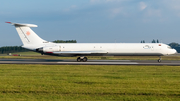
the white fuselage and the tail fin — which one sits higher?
the tail fin

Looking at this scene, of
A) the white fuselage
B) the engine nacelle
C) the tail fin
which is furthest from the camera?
the tail fin

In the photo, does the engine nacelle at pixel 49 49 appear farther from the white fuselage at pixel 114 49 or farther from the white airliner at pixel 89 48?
the white fuselage at pixel 114 49

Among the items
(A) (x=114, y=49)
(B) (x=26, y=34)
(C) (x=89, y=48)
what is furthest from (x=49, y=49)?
(A) (x=114, y=49)

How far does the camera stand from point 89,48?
3559cm

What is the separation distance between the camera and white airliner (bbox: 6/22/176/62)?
35.1m

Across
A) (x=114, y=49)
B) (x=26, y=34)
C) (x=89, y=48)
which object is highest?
(x=26, y=34)

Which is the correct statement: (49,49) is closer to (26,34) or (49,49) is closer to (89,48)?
(26,34)

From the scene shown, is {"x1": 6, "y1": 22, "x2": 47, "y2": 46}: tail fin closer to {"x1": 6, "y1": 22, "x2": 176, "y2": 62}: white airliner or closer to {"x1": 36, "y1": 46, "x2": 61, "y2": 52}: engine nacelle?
{"x1": 6, "y1": 22, "x2": 176, "y2": 62}: white airliner

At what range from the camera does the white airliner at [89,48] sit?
3506 centimetres

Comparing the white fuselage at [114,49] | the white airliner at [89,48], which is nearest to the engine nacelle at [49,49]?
the white airliner at [89,48]

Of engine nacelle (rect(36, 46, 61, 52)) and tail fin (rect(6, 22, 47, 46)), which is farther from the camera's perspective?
tail fin (rect(6, 22, 47, 46))

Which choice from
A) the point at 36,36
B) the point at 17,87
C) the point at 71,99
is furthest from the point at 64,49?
the point at 71,99

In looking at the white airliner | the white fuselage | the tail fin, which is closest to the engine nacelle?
the white airliner

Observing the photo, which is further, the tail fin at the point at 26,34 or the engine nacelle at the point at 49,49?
the tail fin at the point at 26,34
